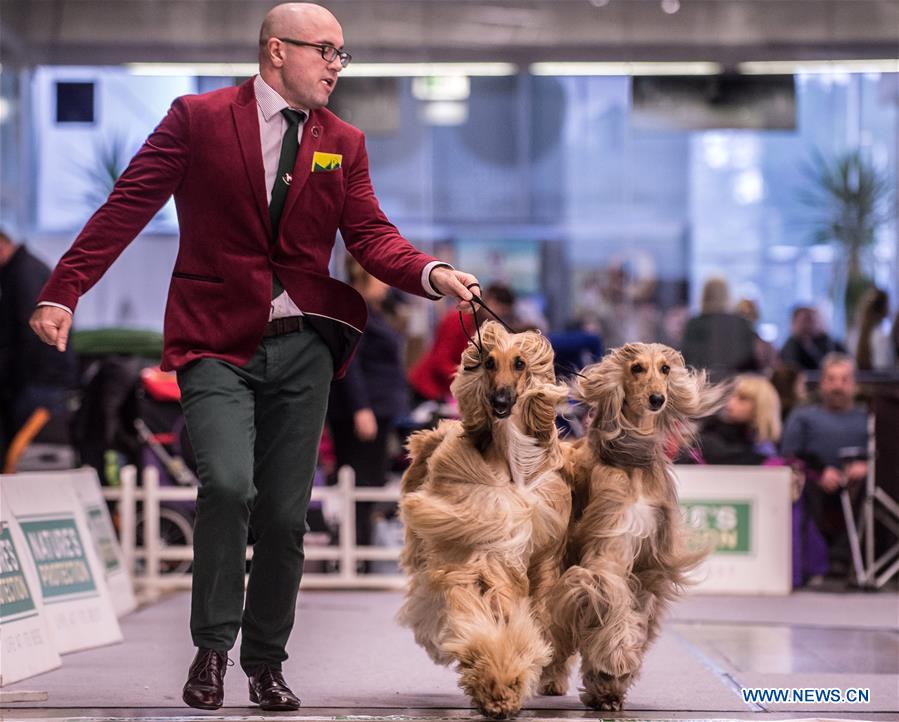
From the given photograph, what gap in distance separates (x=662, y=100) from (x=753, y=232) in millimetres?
1204

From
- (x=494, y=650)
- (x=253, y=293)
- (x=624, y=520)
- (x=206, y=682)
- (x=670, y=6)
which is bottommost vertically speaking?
(x=206, y=682)

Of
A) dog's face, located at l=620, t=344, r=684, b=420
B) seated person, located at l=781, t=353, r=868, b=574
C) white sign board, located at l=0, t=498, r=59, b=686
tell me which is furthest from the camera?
seated person, located at l=781, t=353, r=868, b=574

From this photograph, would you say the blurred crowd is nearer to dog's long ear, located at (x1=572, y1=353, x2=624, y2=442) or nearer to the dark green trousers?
dog's long ear, located at (x1=572, y1=353, x2=624, y2=442)

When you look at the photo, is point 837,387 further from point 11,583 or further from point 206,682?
point 206,682

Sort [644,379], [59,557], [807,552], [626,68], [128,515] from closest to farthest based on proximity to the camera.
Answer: [644,379] → [59,557] → [128,515] → [807,552] → [626,68]

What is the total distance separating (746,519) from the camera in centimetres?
670

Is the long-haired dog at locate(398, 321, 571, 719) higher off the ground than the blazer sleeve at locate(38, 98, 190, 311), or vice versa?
the blazer sleeve at locate(38, 98, 190, 311)

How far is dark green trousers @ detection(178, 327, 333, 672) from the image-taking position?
312 cm

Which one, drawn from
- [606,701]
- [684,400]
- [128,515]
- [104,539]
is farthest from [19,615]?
[128,515]

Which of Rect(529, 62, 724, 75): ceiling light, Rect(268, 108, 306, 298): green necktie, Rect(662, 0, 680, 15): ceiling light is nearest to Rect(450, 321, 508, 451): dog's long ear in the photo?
Rect(268, 108, 306, 298): green necktie

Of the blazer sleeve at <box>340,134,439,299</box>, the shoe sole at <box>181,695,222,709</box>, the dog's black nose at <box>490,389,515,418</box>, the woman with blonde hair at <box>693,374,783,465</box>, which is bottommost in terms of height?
the shoe sole at <box>181,695,222,709</box>

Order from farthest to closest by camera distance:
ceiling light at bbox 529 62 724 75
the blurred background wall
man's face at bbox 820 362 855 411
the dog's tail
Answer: ceiling light at bbox 529 62 724 75 → the blurred background wall → man's face at bbox 820 362 855 411 → the dog's tail

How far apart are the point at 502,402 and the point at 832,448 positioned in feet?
15.6

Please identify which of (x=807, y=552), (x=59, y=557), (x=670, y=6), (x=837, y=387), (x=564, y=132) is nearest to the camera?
(x=59, y=557)
